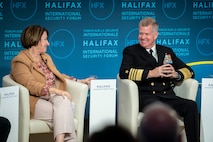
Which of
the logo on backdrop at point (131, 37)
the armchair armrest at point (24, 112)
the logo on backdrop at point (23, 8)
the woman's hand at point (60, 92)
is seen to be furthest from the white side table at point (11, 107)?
the logo on backdrop at point (131, 37)

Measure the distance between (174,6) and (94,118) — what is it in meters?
2.16

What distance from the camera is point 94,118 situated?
3.75 meters

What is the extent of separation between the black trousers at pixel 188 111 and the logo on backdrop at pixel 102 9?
1644 millimetres

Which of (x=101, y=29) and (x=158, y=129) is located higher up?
(x=101, y=29)

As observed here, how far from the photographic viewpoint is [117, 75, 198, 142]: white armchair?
3.54 m

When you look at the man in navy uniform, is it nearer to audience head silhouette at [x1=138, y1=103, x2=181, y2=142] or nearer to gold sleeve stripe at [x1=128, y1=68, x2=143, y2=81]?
gold sleeve stripe at [x1=128, y1=68, x2=143, y2=81]

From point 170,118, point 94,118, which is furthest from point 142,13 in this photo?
point 170,118

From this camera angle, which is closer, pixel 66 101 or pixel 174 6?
pixel 66 101

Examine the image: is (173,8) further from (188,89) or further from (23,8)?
(23,8)

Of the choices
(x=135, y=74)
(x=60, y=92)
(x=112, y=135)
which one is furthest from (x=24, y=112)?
(x=112, y=135)

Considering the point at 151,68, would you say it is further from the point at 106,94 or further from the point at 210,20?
the point at 210,20

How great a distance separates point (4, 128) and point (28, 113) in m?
0.28

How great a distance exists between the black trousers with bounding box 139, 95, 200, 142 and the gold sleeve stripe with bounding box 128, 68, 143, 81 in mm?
198

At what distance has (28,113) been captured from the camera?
331 cm
